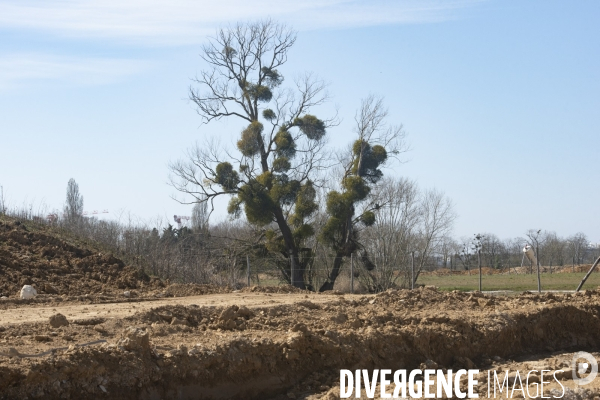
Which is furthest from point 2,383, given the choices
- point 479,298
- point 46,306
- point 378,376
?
point 479,298

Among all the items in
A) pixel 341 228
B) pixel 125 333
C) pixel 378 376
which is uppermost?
pixel 341 228

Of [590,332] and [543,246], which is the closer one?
[590,332]

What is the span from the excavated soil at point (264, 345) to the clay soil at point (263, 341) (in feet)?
0.05

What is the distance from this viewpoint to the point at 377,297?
46.3ft

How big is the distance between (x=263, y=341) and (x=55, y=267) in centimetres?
1134

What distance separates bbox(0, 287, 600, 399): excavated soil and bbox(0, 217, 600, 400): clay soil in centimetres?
2

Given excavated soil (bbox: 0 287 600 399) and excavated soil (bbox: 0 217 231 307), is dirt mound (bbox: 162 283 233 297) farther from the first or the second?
excavated soil (bbox: 0 287 600 399)

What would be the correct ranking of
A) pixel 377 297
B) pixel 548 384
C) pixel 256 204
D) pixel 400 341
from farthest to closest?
pixel 256 204, pixel 377 297, pixel 400 341, pixel 548 384

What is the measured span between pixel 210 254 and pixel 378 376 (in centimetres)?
1771

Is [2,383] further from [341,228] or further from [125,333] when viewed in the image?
[341,228]

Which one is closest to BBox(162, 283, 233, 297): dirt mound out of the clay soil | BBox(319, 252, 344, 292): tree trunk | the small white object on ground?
the clay soil

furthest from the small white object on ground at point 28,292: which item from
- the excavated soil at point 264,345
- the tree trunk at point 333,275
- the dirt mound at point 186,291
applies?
the tree trunk at point 333,275

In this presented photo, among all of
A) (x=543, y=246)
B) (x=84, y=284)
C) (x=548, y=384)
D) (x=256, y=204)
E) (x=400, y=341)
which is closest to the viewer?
(x=548, y=384)

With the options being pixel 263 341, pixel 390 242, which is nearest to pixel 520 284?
pixel 390 242
